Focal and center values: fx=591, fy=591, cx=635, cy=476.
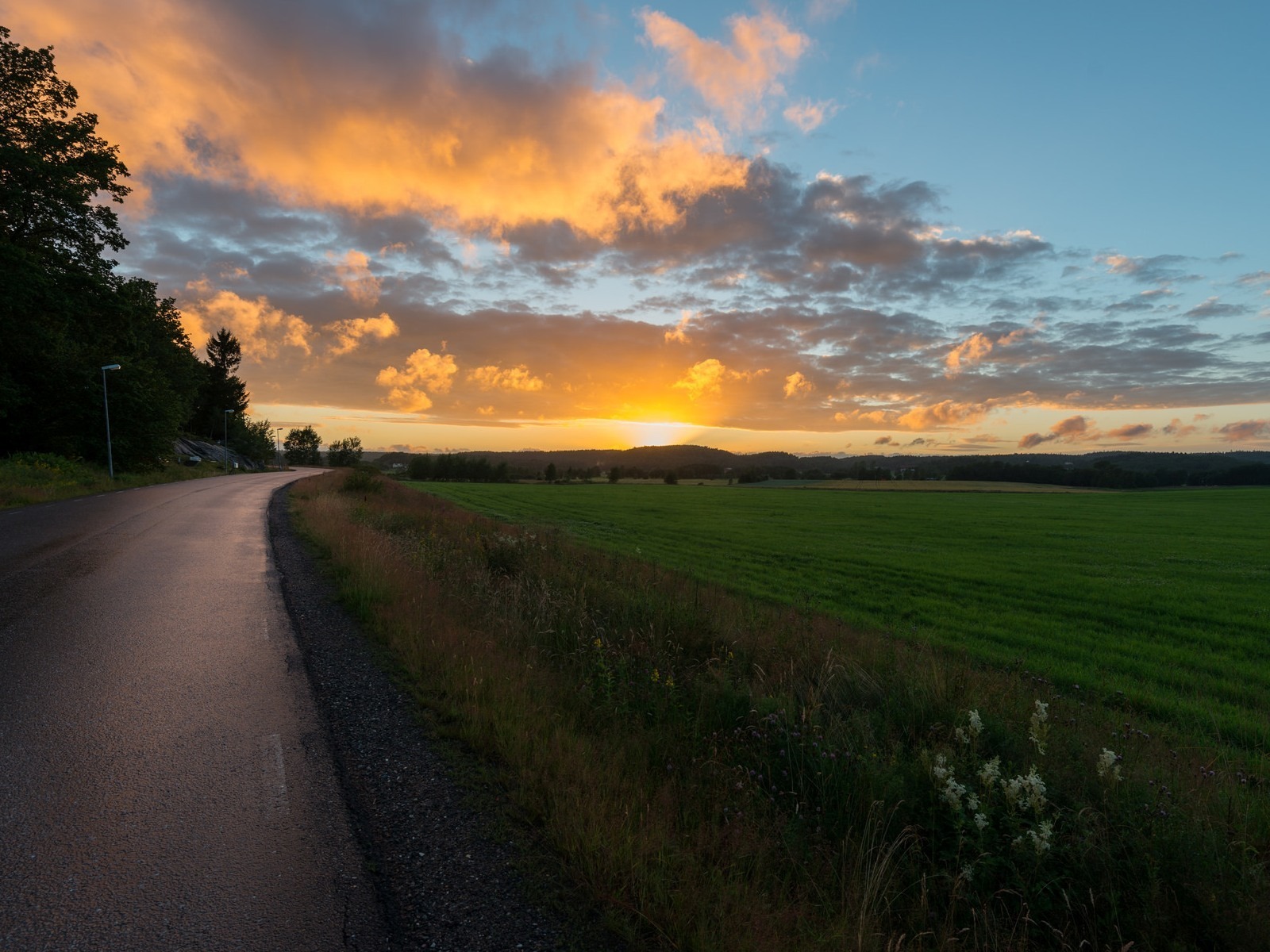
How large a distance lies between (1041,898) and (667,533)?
28858 mm

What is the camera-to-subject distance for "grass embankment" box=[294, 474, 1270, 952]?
335 centimetres

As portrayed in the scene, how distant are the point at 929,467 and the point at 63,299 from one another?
13857 centimetres

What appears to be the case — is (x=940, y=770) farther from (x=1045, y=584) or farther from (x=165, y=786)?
(x=1045, y=584)

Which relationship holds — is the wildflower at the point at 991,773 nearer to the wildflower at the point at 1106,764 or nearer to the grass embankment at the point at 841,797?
the grass embankment at the point at 841,797

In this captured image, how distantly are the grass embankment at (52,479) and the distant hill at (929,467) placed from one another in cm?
8853

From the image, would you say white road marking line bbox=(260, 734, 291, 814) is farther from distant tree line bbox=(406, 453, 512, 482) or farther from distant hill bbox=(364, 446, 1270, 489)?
distant tree line bbox=(406, 453, 512, 482)

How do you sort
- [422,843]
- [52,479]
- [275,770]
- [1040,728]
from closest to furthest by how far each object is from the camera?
[422,843]
[275,770]
[1040,728]
[52,479]

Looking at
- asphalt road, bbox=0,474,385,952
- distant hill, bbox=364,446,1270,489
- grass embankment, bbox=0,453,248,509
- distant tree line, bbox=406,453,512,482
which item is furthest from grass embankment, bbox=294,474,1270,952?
distant tree line, bbox=406,453,512,482

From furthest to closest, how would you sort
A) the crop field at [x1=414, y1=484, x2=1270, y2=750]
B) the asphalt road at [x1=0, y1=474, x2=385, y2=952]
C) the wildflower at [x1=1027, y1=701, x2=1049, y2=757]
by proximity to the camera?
1. the crop field at [x1=414, y1=484, x2=1270, y2=750]
2. the wildflower at [x1=1027, y1=701, x2=1049, y2=757]
3. the asphalt road at [x1=0, y1=474, x2=385, y2=952]

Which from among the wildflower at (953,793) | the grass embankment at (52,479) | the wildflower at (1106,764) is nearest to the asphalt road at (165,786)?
the wildflower at (953,793)

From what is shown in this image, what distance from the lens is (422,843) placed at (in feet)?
11.7

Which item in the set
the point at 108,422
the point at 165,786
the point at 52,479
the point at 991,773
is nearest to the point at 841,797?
the point at 991,773

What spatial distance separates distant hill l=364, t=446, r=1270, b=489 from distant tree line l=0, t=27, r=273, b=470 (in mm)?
85543

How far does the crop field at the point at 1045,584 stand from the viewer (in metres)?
9.38
